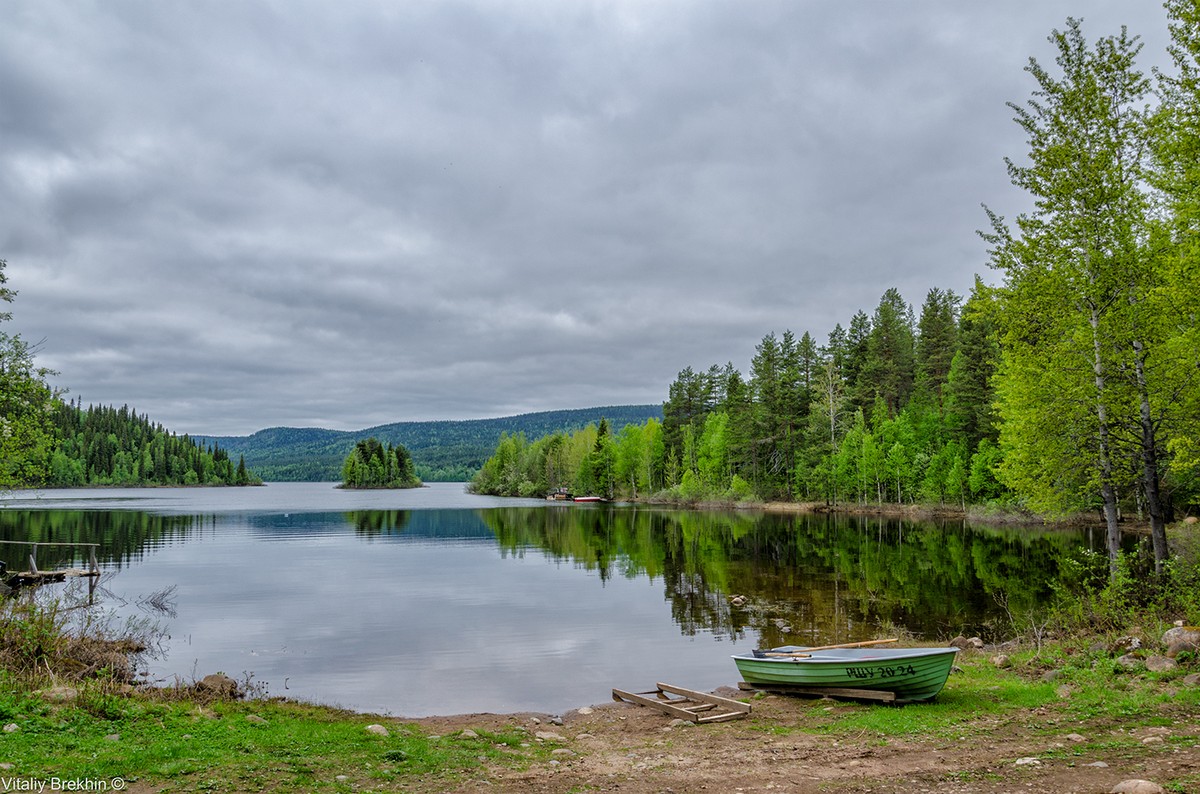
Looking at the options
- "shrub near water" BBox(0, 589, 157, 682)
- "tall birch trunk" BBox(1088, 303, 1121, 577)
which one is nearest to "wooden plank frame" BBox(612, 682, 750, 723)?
"shrub near water" BBox(0, 589, 157, 682)

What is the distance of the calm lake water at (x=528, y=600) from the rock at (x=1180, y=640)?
3.37 meters

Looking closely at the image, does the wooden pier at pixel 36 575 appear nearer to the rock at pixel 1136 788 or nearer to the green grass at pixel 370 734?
the green grass at pixel 370 734

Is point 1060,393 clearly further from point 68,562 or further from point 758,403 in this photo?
point 758,403

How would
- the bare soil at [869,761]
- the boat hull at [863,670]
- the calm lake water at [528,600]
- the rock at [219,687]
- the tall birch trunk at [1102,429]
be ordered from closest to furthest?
1. the bare soil at [869,761]
2. the boat hull at [863,670]
3. the rock at [219,687]
4. the tall birch trunk at [1102,429]
5. the calm lake water at [528,600]

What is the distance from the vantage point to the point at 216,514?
9112 centimetres

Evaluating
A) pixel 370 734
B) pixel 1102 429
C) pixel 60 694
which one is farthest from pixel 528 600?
pixel 1102 429

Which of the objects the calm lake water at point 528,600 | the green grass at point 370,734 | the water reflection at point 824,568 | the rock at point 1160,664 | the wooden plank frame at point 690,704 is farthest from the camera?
the water reflection at point 824,568

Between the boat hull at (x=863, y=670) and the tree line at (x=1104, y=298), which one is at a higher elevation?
the tree line at (x=1104, y=298)

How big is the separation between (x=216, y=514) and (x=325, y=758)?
9263 centimetres

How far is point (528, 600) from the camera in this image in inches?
1260

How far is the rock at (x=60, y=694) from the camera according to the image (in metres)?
12.1

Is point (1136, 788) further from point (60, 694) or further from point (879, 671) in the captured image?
point (60, 694)

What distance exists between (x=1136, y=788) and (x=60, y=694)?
1575 centimetres

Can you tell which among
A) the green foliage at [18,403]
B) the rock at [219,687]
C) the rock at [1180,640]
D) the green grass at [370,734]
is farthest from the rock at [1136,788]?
the green foliage at [18,403]
